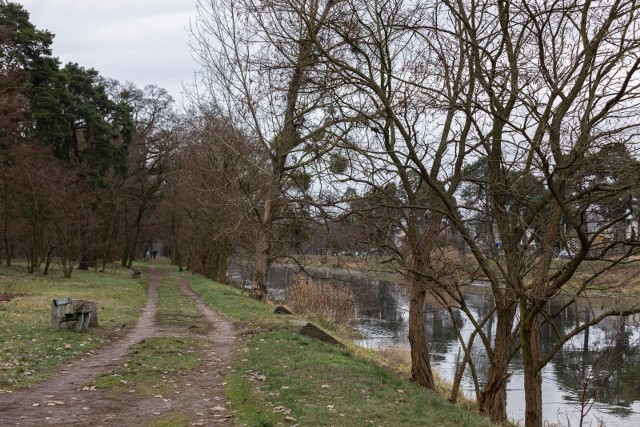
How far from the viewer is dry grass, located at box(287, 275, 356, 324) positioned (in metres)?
25.0

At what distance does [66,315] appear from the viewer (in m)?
13.4

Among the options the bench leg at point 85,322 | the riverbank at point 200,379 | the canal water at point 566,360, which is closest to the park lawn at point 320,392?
the riverbank at point 200,379

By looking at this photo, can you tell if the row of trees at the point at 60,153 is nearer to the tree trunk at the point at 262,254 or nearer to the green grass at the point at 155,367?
the tree trunk at the point at 262,254

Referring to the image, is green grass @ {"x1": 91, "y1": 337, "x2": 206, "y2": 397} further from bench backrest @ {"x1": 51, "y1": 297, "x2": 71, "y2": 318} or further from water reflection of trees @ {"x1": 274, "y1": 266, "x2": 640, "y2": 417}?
water reflection of trees @ {"x1": 274, "y1": 266, "x2": 640, "y2": 417}

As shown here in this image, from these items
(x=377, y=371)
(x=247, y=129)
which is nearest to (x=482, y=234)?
(x=377, y=371)

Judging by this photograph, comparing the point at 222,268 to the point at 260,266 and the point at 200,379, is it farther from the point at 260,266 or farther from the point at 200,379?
the point at 200,379

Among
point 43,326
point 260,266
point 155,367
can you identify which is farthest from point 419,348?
point 260,266

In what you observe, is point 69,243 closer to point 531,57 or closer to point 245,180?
point 245,180

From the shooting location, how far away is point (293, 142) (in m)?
16.9

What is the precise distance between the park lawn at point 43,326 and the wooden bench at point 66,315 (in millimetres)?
204

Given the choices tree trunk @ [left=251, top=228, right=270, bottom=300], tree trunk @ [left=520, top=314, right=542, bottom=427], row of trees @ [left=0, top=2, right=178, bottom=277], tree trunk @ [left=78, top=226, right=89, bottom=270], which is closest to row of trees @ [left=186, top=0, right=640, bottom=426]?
tree trunk @ [left=520, top=314, right=542, bottom=427]

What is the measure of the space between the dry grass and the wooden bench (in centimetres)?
1161

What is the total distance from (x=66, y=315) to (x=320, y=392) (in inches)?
282

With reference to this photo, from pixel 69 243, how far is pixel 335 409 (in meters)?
28.7
